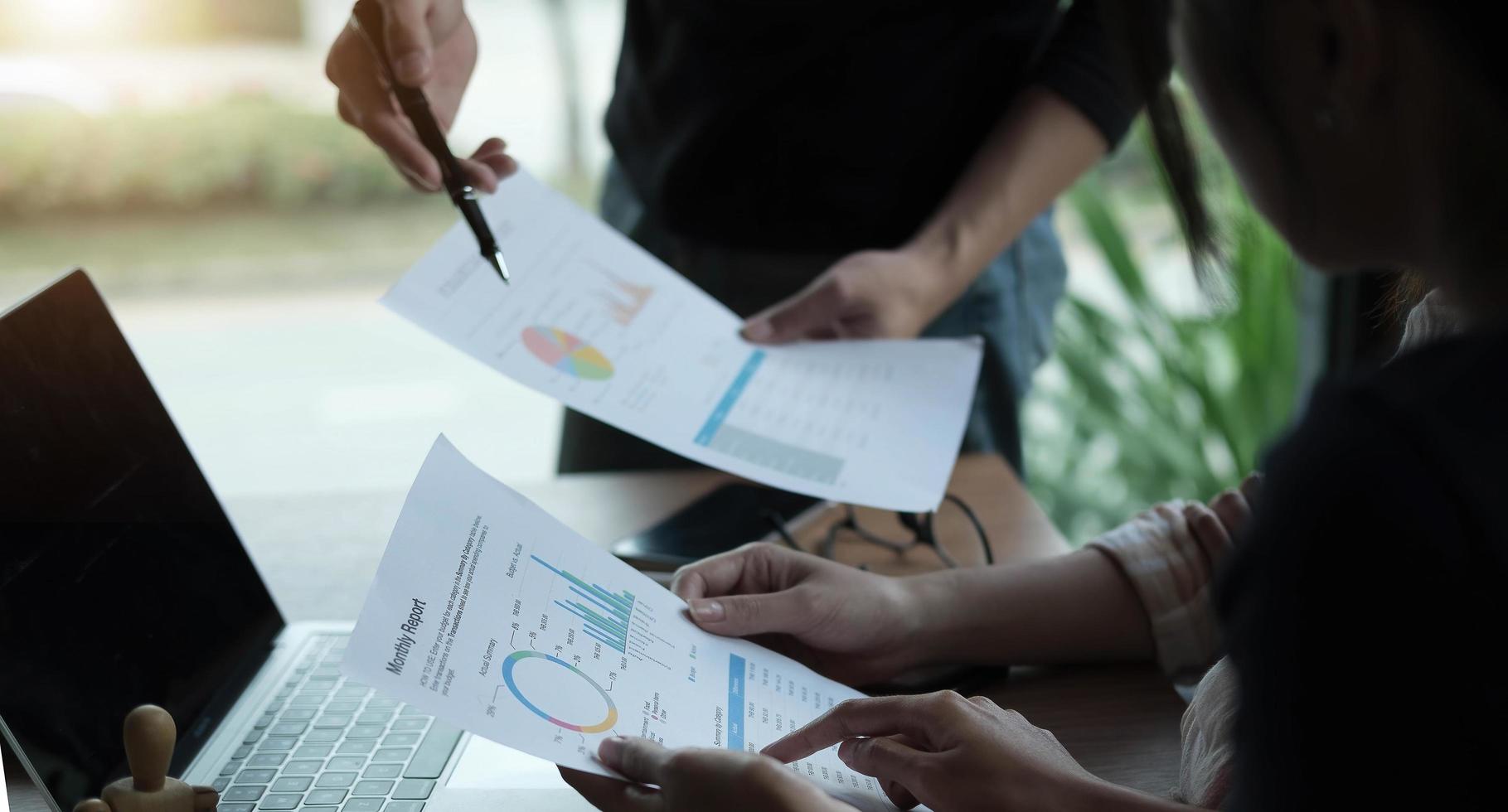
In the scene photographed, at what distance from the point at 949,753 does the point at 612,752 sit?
157mm

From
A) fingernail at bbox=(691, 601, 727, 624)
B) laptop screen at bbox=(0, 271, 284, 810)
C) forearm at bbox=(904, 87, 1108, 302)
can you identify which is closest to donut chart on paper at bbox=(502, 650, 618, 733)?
fingernail at bbox=(691, 601, 727, 624)

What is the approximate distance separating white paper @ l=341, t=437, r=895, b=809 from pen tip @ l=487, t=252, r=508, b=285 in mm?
262

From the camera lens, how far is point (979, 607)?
76 centimetres

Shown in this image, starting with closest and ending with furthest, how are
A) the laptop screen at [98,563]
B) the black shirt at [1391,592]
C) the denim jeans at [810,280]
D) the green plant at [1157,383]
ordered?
the black shirt at [1391,592] < the laptop screen at [98,563] < the denim jeans at [810,280] < the green plant at [1157,383]

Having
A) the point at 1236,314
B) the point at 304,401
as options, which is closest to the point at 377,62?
the point at 1236,314

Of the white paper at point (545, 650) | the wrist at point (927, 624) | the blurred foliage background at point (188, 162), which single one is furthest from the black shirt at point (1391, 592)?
the blurred foliage background at point (188, 162)

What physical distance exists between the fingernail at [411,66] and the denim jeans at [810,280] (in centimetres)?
41

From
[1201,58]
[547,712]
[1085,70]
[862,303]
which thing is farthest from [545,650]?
[1085,70]

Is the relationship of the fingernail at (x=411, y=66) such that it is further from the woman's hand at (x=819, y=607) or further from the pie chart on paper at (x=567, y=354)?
the woman's hand at (x=819, y=607)

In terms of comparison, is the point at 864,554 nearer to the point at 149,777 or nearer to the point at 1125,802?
the point at 1125,802

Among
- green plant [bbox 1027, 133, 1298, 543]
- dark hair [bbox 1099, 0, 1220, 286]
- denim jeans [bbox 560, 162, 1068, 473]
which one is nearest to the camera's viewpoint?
dark hair [bbox 1099, 0, 1220, 286]

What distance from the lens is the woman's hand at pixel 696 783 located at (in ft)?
1.53

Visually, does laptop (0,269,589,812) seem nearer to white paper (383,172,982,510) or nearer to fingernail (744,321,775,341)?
white paper (383,172,982,510)

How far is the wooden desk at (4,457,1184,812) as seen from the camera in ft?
2.21
